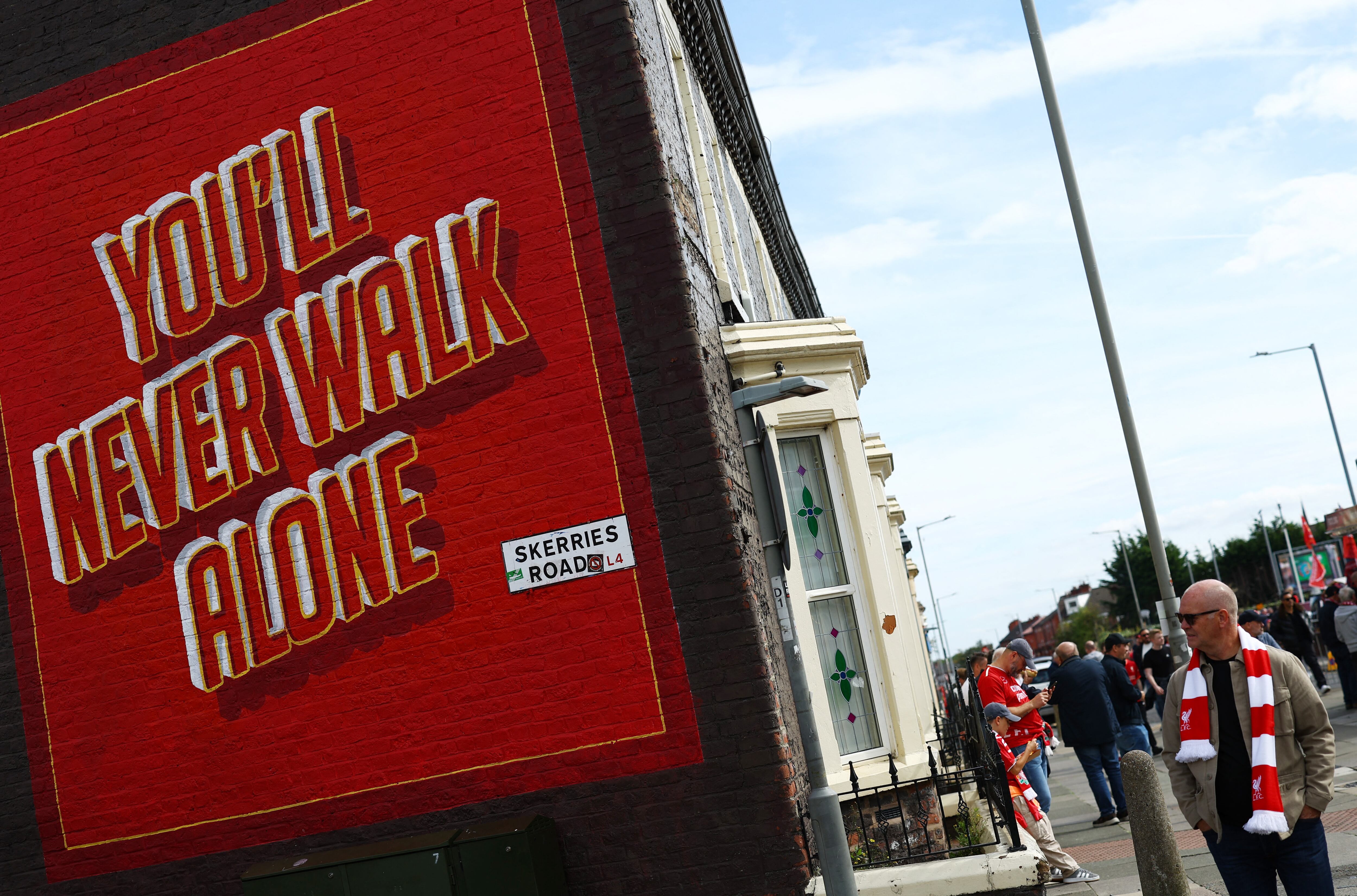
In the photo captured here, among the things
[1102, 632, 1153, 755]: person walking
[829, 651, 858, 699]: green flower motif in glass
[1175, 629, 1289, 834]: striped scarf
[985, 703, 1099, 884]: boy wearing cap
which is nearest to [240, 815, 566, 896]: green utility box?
[829, 651, 858, 699]: green flower motif in glass

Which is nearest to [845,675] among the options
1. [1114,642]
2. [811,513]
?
[811,513]

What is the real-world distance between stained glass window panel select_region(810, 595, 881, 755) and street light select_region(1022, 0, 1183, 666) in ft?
10.9

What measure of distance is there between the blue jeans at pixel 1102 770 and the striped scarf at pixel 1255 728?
6.50m

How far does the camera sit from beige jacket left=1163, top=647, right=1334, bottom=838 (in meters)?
4.88

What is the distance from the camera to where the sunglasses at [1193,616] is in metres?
5.15

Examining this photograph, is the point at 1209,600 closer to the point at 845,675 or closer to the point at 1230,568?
the point at 845,675

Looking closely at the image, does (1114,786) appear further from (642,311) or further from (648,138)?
(648,138)

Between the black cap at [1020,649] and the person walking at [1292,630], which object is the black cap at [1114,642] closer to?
the black cap at [1020,649]

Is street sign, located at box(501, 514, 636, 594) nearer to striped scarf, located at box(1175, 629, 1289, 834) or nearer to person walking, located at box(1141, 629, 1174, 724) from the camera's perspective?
striped scarf, located at box(1175, 629, 1289, 834)

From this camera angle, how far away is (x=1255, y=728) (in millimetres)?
4973

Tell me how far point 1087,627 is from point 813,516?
124 meters

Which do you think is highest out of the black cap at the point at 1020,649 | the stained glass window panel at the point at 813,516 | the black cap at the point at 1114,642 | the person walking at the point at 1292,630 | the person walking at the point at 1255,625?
the stained glass window panel at the point at 813,516

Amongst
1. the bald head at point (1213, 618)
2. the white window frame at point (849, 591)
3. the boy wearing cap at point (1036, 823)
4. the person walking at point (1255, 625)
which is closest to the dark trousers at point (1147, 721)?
the person walking at point (1255, 625)

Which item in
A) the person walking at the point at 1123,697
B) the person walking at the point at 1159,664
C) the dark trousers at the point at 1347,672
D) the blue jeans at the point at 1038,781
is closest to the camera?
the blue jeans at the point at 1038,781
